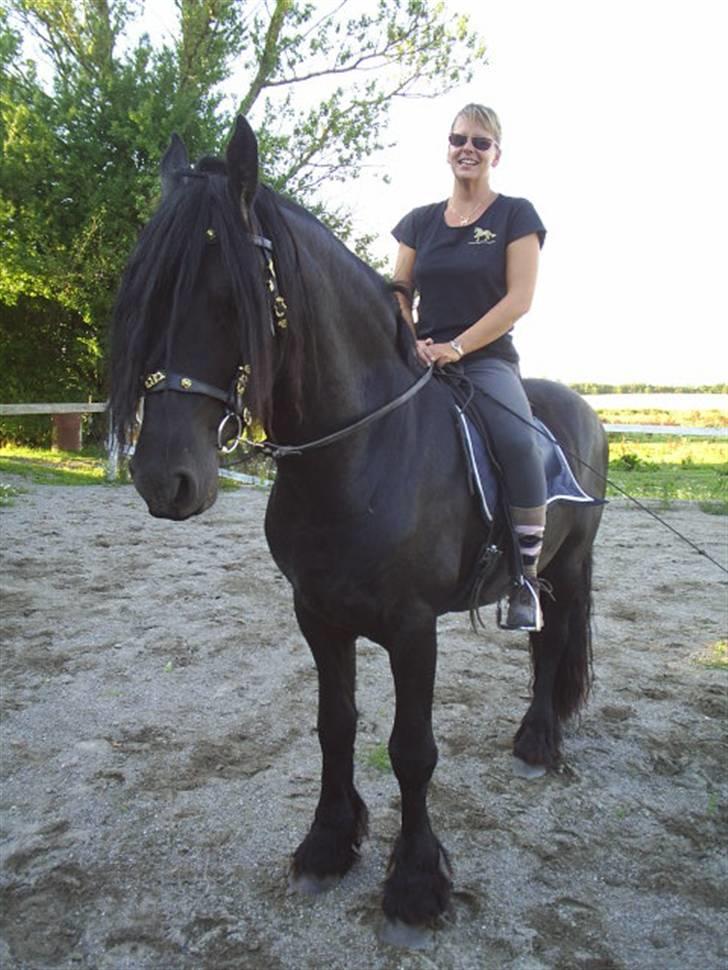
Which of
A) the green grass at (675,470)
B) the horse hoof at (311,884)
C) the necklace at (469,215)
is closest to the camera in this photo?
the horse hoof at (311,884)

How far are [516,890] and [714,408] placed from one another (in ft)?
82.5

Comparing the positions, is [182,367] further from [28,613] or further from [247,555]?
[247,555]

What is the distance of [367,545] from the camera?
237 cm

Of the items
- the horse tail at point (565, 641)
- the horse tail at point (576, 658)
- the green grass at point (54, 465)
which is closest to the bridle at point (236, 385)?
the horse tail at point (565, 641)

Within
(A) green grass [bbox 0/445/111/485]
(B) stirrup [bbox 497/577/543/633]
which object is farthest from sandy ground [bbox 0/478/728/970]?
(A) green grass [bbox 0/445/111/485]

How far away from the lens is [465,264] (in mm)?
2885

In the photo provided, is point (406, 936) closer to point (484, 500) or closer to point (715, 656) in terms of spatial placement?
point (484, 500)

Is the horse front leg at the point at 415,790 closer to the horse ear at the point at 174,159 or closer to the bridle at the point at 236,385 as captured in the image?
the bridle at the point at 236,385

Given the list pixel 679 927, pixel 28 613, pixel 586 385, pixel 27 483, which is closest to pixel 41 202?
pixel 27 483

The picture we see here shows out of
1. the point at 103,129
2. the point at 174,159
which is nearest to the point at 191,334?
the point at 174,159

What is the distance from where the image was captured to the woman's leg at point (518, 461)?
2.84 metres

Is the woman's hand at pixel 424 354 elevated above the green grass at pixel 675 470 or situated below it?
above

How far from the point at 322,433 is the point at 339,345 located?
0.28 metres

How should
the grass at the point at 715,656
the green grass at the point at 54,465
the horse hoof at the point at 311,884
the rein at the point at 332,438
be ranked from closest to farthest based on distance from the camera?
the rein at the point at 332,438 < the horse hoof at the point at 311,884 < the grass at the point at 715,656 < the green grass at the point at 54,465
